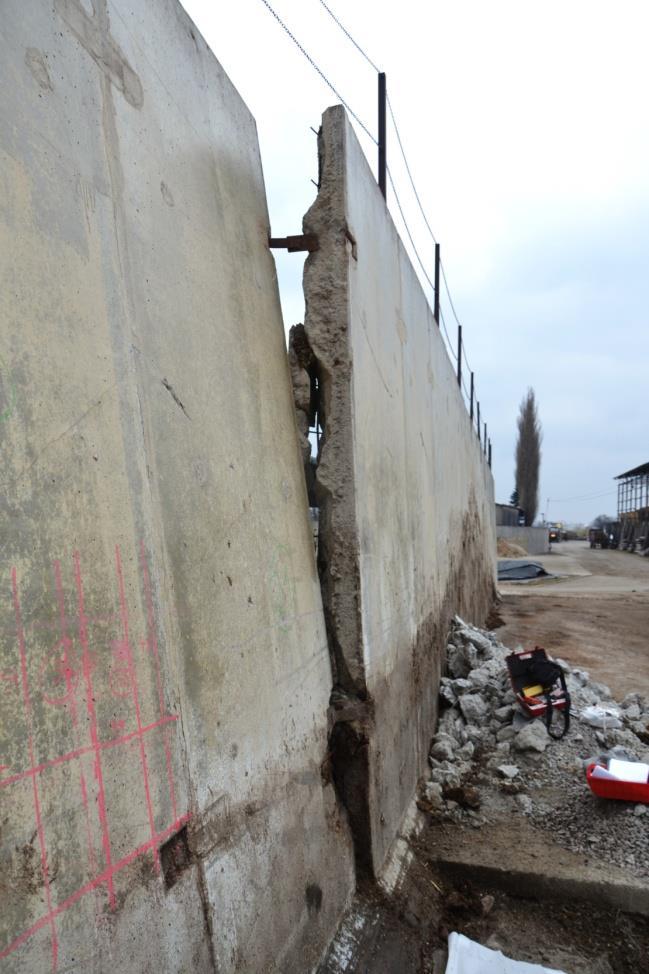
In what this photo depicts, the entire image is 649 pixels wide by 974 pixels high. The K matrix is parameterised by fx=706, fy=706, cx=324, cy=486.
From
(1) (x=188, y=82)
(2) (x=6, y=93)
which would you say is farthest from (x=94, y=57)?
(1) (x=188, y=82)

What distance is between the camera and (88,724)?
1367mm

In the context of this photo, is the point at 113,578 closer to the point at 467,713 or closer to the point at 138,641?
the point at 138,641

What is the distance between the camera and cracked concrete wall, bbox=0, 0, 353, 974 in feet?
4.17

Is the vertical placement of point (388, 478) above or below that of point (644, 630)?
above

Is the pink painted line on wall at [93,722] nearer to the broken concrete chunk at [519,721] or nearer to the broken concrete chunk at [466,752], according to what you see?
the broken concrete chunk at [466,752]

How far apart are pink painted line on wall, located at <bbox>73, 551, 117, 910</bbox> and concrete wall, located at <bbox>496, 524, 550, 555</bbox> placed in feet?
109

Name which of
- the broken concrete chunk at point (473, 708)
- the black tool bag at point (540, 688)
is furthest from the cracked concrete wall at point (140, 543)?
the broken concrete chunk at point (473, 708)

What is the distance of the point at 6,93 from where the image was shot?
4.44 ft

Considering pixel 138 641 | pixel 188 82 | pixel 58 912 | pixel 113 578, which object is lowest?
pixel 58 912

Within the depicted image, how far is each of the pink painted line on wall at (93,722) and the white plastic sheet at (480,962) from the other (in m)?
1.63

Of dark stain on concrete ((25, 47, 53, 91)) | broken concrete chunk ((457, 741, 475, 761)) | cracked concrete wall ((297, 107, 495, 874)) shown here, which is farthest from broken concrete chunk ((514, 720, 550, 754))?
dark stain on concrete ((25, 47, 53, 91))

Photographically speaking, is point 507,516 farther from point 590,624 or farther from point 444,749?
point 444,749

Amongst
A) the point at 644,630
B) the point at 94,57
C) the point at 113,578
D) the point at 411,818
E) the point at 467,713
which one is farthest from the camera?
the point at 644,630

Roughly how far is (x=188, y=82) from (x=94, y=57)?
1.88 feet
